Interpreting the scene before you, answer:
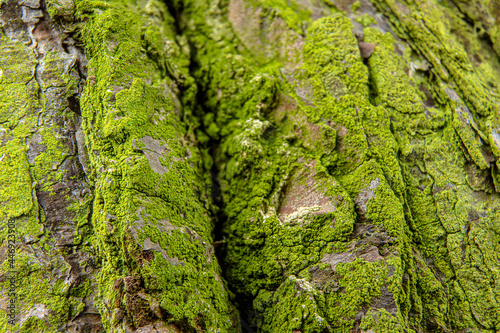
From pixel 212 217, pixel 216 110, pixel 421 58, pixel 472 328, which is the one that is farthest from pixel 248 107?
pixel 472 328

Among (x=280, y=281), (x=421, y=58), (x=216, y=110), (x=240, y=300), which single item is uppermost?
(x=421, y=58)

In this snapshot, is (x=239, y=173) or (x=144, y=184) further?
(x=239, y=173)

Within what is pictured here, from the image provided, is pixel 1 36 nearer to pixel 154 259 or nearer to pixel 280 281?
pixel 154 259

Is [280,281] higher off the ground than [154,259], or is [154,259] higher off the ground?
[154,259]

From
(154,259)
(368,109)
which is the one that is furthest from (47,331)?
(368,109)

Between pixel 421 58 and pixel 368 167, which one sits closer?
pixel 368 167

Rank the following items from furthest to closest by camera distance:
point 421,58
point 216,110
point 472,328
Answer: point 421,58, point 216,110, point 472,328

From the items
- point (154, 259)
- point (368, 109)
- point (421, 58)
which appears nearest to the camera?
point (154, 259)

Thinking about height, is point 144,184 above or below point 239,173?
above
